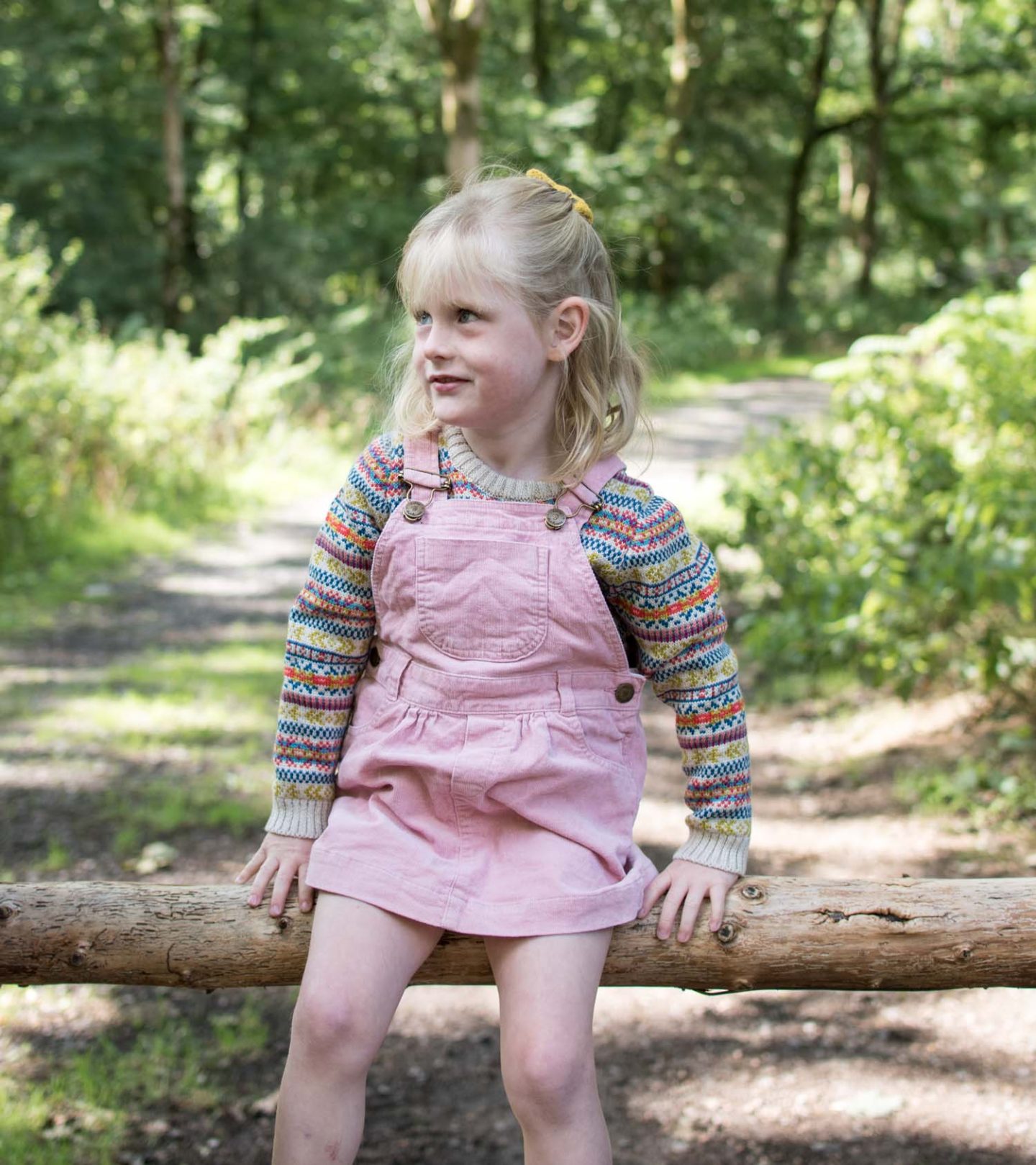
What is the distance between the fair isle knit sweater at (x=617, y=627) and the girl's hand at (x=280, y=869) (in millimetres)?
19

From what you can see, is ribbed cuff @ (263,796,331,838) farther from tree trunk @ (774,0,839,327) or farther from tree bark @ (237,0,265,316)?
tree trunk @ (774,0,839,327)

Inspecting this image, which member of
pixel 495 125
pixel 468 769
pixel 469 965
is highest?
pixel 495 125

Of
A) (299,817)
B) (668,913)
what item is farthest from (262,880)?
(668,913)

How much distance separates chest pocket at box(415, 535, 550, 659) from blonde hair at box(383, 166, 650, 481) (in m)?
0.18

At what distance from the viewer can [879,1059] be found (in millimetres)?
3041

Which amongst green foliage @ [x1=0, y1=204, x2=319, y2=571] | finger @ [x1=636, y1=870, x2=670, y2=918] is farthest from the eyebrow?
green foliage @ [x1=0, y1=204, x2=319, y2=571]

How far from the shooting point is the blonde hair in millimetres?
1991

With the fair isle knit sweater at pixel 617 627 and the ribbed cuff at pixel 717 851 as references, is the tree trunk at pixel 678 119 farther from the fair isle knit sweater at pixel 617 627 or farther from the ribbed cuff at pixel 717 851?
the ribbed cuff at pixel 717 851

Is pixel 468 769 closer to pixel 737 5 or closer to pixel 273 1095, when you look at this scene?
pixel 273 1095

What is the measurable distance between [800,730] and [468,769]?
147 inches

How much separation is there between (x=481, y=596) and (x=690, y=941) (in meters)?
0.61

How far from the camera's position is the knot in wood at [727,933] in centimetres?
188

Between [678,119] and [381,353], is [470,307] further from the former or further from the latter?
[678,119]

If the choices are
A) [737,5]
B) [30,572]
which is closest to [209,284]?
[30,572]
